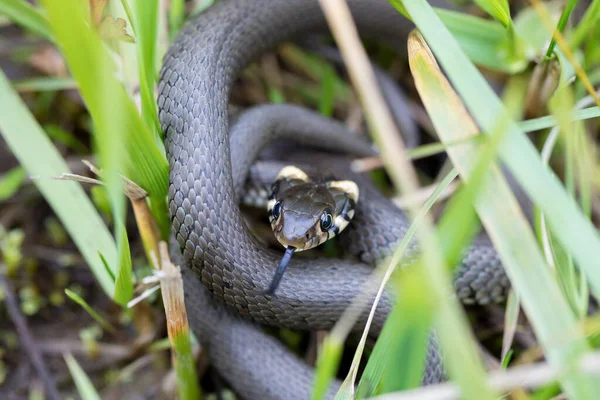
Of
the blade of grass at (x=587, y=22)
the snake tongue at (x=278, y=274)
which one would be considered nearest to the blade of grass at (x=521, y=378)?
the snake tongue at (x=278, y=274)

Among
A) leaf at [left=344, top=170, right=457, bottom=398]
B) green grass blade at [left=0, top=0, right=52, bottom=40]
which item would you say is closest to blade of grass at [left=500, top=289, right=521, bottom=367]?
leaf at [left=344, top=170, right=457, bottom=398]

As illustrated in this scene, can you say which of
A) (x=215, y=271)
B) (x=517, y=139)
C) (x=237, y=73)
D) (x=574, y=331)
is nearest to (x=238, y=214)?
(x=215, y=271)

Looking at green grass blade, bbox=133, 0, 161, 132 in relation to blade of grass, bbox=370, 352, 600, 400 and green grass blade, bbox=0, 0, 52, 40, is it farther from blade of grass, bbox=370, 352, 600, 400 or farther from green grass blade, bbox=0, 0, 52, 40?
blade of grass, bbox=370, 352, 600, 400

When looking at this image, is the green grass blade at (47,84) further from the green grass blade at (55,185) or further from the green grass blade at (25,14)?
the green grass blade at (55,185)

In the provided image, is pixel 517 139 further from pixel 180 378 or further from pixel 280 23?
pixel 280 23

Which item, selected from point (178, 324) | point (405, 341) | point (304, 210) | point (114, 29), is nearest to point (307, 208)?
point (304, 210)

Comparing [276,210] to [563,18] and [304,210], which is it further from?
[563,18]

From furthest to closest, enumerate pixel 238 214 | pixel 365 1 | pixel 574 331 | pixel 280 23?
pixel 365 1
pixel 280 23
pixel 238 214
pixel 574 331
